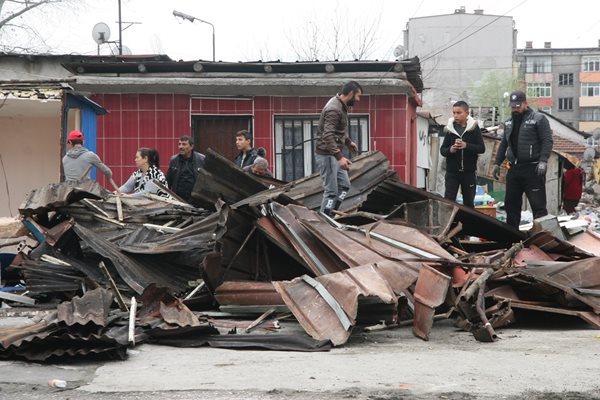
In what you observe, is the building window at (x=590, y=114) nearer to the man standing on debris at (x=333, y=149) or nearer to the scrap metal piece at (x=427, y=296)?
the man standing on debris at (x=333, y=149)

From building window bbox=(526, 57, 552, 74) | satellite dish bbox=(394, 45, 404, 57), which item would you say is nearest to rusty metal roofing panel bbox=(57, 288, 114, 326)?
satellite dish bbox=(394, 45, 404, 57)

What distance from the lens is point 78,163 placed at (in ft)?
40.1

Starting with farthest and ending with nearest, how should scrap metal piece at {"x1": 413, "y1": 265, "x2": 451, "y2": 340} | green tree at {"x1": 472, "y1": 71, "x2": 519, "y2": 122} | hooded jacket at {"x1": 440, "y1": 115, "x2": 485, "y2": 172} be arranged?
green tree at {"x1": 472, "y1": 71, "x2": 519, "y2": 122} < hooded jacket at {"x1": 440, "y1": 115, "x2": 485, "y2": 172} < scrap metal piece at {"x1": 413, "y1": 265, "x2": 451, "y2": 340}

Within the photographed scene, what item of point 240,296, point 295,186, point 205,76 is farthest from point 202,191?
point 205,76

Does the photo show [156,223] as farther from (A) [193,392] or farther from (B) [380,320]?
(A) [193,392]

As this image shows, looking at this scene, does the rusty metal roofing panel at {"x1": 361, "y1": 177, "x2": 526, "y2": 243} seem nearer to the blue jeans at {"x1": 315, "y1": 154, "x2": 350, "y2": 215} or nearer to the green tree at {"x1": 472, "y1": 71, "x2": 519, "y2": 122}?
the blue jeans at {"x1": 315, "y1": 154, "x2": 350, "y2": 215}

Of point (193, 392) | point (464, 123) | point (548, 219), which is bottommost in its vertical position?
point (193, 392)

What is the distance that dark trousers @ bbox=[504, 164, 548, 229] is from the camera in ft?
34.4

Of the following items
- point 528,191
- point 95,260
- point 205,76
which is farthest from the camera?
point 205,76

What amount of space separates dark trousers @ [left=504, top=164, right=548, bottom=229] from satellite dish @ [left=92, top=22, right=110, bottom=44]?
A: 1762 cm

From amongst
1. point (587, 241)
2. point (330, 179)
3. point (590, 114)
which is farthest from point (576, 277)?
point (590, 114)

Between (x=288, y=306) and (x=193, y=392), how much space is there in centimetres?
199

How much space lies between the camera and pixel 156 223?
32.2 ft

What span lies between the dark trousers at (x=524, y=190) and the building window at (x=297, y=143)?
717 cm
